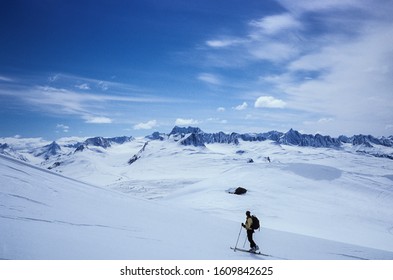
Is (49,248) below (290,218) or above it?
above

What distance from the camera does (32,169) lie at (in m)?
19.0

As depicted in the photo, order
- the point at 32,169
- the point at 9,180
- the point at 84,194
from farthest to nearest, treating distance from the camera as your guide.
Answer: the point at 32,169 < the point at 84,194 < the point at 9,180

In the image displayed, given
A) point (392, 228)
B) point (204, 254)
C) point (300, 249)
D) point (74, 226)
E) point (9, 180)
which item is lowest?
point (392, 228)

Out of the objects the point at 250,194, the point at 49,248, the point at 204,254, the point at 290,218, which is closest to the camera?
the point at 49,248

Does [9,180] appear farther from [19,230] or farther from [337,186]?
[337,186]

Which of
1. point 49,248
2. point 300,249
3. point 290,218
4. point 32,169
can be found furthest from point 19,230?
point 290,218

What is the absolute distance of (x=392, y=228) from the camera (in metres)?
30.5

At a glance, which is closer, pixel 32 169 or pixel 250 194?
pixel 32 169
